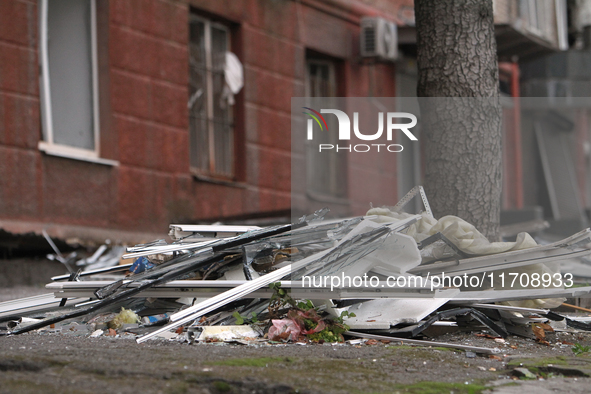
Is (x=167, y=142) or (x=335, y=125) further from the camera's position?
(x=167, y=142)

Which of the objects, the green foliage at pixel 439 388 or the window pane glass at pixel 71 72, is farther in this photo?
the window pane glass at pixel 71 72

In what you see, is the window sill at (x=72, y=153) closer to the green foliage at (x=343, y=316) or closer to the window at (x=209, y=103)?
the window at (x=209, y=103)

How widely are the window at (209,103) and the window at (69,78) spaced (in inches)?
62.4

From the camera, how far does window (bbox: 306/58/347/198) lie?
11.7 m

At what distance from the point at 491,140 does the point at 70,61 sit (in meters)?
4.97

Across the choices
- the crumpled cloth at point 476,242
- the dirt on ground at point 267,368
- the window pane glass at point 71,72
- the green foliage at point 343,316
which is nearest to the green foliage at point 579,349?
the dirt on ground at point 267,368

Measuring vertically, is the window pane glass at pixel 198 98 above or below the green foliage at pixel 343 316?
above

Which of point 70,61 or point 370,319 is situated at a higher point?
point 70,61

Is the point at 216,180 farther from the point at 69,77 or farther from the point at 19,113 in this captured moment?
the point at 19,113

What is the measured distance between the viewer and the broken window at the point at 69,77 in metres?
8.14

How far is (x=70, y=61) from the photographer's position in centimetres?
847

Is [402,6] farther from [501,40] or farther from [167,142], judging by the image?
[167,142]

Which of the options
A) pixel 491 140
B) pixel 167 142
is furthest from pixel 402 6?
pixel 491 140

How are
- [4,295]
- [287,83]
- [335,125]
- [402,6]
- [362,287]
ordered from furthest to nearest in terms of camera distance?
[402,6] < [287,83] < [4,295] < [335,125] < [362,287]
